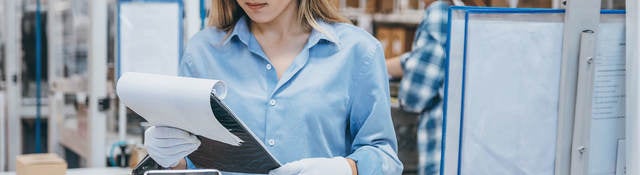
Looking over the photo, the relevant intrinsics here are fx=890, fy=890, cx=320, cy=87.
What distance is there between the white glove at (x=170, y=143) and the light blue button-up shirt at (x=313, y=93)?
0.18 meters

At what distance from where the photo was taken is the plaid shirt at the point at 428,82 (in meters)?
3.60

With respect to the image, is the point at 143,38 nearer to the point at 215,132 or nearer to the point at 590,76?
the point at 215,132

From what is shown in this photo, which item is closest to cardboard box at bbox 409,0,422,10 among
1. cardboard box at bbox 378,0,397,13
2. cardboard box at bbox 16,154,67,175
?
cardboard box at bbox 378,0,397,13

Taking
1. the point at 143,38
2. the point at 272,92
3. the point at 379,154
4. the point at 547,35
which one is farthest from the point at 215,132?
the point at 143,38

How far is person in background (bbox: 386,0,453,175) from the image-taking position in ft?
11.8

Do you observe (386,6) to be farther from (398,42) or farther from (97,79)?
(97,79)

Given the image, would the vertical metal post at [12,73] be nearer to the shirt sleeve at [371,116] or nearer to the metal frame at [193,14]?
the metal frame at [193,14]

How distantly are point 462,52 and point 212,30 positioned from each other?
59cm

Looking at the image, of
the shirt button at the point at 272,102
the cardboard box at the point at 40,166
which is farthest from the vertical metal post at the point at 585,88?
the cardboard box at the point at 40,166

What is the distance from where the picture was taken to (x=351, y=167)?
6.00ft

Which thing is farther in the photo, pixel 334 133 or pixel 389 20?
pixel 389 20

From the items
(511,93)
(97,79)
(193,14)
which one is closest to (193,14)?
(193,14)

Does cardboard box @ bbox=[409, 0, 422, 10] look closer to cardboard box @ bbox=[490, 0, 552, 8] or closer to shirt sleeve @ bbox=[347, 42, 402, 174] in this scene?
cardboard box @ bbox=[490, 0, 552, 8]

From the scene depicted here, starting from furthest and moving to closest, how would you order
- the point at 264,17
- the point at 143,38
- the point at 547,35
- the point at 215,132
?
the point at 143,38
the point at 264,17
the point at 547,35
the point at 215,132
